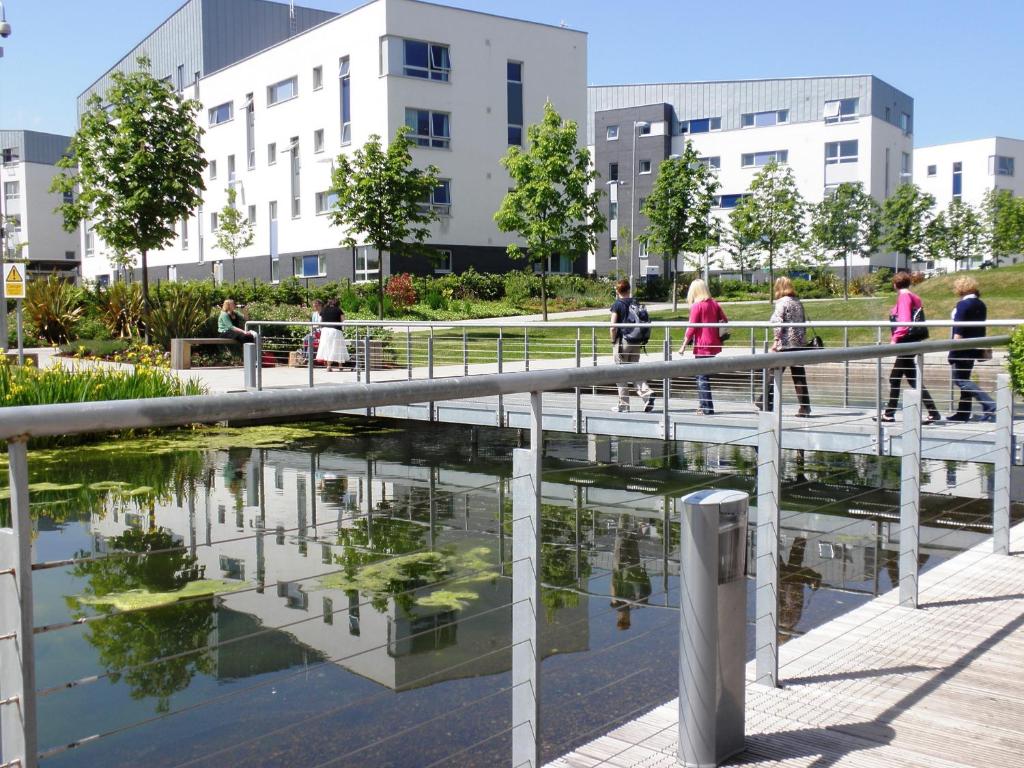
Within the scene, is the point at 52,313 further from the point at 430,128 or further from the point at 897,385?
the point at 897,385

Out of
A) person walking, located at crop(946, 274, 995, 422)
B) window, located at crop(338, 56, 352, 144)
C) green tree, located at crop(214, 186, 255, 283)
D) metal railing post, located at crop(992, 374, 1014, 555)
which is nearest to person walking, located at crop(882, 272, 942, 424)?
person walking, located at crop(946, 274, 995, 422)

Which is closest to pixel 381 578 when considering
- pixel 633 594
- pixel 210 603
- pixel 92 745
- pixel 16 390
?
pixel 210 603

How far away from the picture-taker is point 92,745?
504 cm

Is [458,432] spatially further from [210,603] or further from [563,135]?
[563,135]

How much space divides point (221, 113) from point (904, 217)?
109 ft

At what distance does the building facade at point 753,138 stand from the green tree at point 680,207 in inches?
670

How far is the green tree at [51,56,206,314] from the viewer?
2527 centimetres

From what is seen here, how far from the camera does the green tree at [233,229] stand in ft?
143

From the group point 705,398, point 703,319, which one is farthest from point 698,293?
point 705,398

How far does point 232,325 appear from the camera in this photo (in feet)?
67.9

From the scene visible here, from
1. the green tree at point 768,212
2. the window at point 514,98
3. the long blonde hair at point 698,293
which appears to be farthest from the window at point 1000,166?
the long blonde hair at point 698,293

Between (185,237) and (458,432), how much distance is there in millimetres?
37948

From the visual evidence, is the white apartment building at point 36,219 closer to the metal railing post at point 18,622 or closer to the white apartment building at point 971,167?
the white apartment building at point 971,167

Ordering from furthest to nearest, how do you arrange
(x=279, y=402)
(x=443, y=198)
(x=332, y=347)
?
1. (x=443, y=198)
2. (x=332, y=347)
3. (x=279, y=402)
